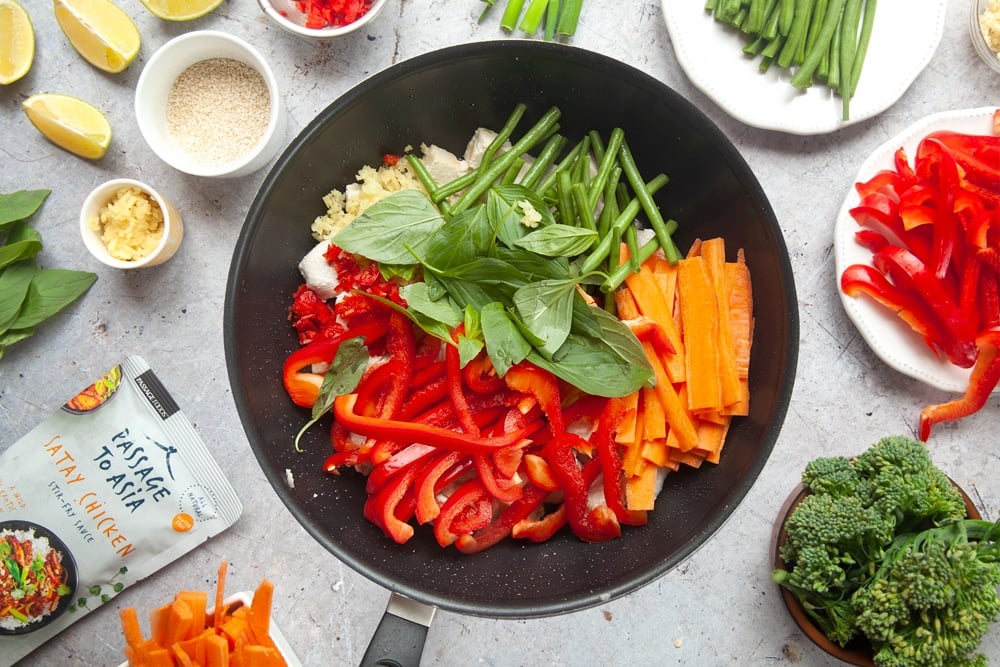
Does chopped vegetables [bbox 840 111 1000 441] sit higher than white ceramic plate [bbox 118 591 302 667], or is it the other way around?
chopped vegetables [bbox 840 111 1000 441]

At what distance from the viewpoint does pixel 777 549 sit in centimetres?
185

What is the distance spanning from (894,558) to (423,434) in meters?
1.14

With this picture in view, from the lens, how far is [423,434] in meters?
1.65

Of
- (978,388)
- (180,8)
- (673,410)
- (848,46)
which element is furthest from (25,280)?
(978,388)

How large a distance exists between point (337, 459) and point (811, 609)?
1251mm

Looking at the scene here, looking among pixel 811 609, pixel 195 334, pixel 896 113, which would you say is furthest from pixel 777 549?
pixel 195 334

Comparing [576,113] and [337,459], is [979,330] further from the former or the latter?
[337,459]

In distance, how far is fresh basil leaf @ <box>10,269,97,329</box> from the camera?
77.7 inches

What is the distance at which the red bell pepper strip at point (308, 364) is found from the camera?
177 centimetres

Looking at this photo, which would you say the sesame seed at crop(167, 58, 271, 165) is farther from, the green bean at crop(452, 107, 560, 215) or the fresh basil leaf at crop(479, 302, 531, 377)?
the fresh basil leaf at crop(479, 302, 531, 377)

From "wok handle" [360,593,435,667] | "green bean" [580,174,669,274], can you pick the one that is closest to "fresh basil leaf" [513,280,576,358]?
"green bean" [580,174,669,274]

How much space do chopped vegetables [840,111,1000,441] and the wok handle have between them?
138 cm

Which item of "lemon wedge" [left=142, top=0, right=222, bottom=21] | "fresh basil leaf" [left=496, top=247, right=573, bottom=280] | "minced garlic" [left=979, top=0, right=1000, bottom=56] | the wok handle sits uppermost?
"lemon wedge" [left=142, top=0, right=222, bottom=21]

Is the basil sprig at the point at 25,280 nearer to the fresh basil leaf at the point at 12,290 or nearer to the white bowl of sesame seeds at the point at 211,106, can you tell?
the fresh basil leaf at the point at 12,290
